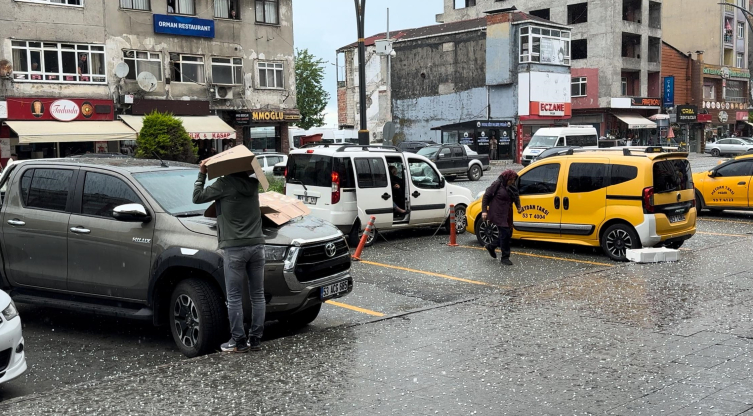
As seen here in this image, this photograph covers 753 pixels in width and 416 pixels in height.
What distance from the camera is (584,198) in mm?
12648

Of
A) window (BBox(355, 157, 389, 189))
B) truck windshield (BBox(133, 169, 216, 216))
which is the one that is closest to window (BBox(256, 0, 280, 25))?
window (BBox(355, 157, 389, 189))

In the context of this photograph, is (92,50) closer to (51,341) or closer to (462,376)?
(51,341)

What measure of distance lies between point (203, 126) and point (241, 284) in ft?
94.8

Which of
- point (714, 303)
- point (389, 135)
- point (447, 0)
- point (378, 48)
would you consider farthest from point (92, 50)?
point (447, 0)

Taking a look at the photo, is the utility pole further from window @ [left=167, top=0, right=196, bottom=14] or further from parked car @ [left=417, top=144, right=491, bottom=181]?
window @ [left=167, top=0, right=196, bottom=14]

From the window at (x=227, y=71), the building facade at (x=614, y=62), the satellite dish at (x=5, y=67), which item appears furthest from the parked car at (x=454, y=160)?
the building facade at (x=614, y=62)

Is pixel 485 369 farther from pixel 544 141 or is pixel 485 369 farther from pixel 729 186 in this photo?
pixel 544 141

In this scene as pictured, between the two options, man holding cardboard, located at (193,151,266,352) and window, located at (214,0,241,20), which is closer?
man holding cardboard, located at (193,151,266,352)

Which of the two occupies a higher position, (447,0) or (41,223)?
(447,0)

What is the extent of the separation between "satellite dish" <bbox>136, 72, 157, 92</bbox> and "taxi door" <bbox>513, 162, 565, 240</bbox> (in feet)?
75.1

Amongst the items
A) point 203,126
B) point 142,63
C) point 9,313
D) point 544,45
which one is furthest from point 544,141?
point 9,313

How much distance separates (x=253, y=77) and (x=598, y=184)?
27.5m

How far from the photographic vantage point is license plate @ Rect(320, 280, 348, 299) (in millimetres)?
7223

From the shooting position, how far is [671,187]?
40.3 feet
